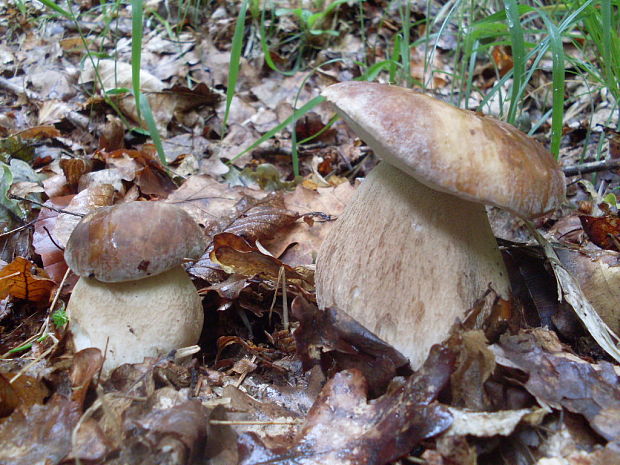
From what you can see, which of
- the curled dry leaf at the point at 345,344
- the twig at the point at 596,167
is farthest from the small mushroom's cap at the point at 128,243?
the twig at the point at 596,167

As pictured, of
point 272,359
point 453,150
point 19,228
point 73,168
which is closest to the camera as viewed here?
point 453,150

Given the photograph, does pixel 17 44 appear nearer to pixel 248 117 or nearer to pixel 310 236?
pixel 248 117

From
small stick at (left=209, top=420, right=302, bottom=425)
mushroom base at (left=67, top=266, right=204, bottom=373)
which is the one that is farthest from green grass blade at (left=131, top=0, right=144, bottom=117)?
small stick at (left=209, top=420, right=302, bottom=425)

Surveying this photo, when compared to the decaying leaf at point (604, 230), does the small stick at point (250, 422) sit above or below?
below

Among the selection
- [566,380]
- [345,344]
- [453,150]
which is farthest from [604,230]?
[345,344]

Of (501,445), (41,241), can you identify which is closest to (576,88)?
(501,445)

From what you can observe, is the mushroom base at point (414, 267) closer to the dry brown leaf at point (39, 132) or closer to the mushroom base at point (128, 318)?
the mushroom base at point (128, 318)

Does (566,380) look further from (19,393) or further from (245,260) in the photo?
(19,393)

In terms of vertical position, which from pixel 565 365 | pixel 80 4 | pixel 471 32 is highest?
pixel 471 32
